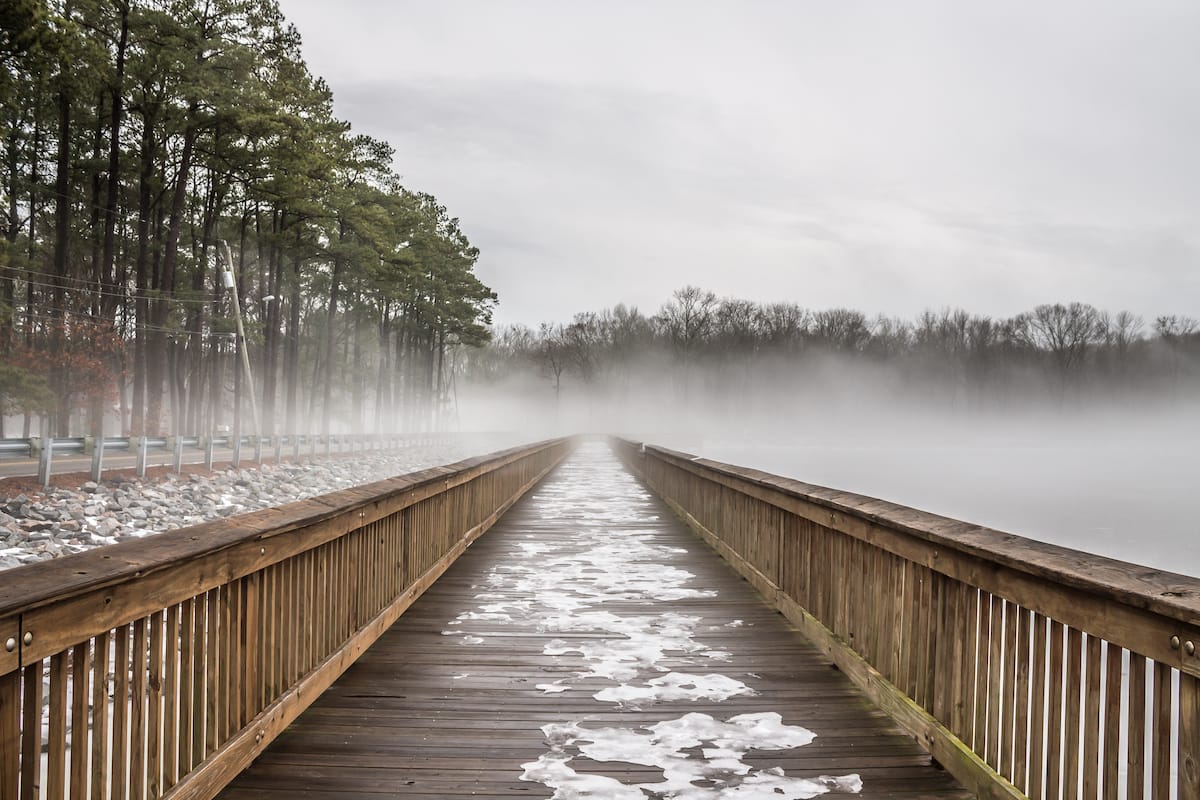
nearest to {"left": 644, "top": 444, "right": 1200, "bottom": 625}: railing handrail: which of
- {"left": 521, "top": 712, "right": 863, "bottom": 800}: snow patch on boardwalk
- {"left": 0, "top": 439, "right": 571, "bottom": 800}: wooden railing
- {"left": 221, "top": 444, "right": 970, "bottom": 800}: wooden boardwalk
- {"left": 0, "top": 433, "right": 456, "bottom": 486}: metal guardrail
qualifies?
{"left": 221, "top": 444, "right": 970, "bottom": 800}: wooden boardwalk

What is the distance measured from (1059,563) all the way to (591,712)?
2298mm

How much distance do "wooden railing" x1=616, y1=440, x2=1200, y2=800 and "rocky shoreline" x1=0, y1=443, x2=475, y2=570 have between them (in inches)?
308

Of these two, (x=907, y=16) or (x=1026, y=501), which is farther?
(x=907, y=16)

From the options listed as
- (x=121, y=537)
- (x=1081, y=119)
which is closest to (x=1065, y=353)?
(x=1081, y=119)

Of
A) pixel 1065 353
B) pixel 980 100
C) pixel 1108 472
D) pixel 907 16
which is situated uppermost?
pixel 980 100

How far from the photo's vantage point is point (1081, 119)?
2992 inches

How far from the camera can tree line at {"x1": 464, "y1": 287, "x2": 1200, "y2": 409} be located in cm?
8356

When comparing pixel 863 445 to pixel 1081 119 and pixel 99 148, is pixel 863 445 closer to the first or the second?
pixel 1081 119

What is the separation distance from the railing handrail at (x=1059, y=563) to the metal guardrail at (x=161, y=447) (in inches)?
575

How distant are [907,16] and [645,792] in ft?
145

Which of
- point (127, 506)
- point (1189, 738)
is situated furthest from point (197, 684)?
point (127, 506)

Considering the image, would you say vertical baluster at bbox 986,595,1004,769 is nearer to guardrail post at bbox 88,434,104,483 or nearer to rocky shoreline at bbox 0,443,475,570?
rocky shoreline at bbox 0,443,475,570

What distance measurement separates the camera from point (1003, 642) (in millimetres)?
2887

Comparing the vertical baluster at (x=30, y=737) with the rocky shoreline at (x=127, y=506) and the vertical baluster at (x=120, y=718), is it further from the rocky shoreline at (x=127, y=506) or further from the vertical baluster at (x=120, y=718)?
the rocky shoreline at (x=127, y=506)
